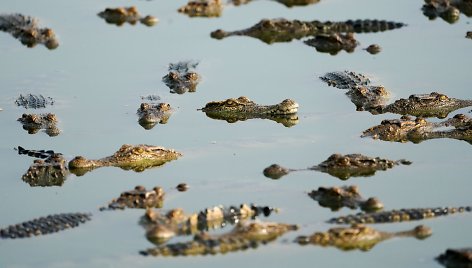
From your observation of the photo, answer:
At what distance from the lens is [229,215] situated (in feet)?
40.1

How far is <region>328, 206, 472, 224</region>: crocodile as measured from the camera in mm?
12094

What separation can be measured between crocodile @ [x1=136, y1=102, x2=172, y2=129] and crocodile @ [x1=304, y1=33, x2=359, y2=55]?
374 cm

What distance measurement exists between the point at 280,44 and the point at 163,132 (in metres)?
4.34

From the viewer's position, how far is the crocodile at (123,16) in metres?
19.9

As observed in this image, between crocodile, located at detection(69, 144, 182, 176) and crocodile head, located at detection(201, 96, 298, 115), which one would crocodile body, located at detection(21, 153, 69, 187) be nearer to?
crocodile, located at detection(69, 144, 182, 176)

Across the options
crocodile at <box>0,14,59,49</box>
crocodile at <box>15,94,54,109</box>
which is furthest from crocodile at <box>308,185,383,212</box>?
crocodile at <box>0,14,59,49</box>

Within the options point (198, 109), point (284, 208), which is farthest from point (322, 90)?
point (284, 208)

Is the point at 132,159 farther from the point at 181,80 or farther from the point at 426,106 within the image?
the point at 426,106

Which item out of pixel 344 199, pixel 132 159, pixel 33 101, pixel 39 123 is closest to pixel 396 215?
pixel 344 199

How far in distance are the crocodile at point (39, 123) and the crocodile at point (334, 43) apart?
520cm

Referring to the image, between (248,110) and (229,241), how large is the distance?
4282mm

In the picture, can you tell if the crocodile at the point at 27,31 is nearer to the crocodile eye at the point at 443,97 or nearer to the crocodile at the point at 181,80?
the crocodile at the point at 181,80

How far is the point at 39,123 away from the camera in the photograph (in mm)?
15211

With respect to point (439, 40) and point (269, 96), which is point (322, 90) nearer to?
point (269, 96)
